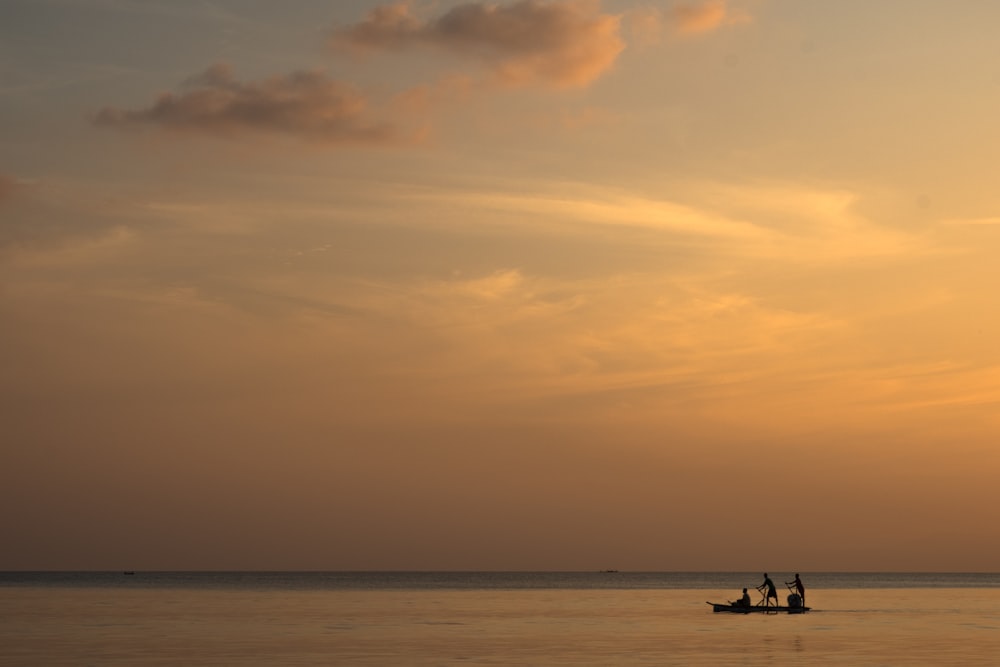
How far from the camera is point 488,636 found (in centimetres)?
5562

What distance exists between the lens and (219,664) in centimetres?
4181

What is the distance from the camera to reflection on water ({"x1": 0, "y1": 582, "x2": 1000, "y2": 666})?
44.1 m

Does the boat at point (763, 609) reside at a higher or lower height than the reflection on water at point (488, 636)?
higher

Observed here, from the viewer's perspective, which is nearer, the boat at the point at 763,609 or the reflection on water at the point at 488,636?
the reflection on water at the point at 488,636

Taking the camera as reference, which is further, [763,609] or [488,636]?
[763,609]

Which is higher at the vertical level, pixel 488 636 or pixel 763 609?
pixel 763 609

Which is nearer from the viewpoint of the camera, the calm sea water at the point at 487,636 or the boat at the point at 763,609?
the calm sea water at the point at 487,636

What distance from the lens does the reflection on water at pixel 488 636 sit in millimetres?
44094

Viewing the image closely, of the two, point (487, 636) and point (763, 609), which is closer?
point (487, 636)

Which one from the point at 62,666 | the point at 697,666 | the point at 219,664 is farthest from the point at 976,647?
the point at 62,666

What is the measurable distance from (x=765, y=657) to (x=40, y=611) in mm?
51471

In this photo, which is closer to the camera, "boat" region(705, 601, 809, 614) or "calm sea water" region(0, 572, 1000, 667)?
"calm sea water" region(0, 572, 1000, 667)

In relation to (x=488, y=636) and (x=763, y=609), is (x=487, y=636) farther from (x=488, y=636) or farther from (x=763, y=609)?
(x=763, y=609)

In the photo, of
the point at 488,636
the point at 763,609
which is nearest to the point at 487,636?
the point at 488,636
